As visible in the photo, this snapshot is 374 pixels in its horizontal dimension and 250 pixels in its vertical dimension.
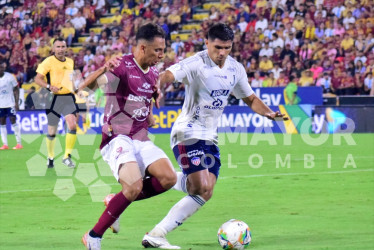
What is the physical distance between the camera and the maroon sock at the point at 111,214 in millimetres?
7500

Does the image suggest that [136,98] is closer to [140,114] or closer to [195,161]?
[140,114]

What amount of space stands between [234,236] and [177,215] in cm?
72

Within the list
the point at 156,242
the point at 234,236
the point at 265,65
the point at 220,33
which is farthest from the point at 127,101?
the point at 265,65

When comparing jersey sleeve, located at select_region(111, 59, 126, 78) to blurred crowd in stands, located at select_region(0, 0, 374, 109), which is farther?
blurred crowd in stands, located at select_region(0, 0, 374, 109)

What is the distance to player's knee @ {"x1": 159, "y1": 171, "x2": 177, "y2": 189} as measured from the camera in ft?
26.1

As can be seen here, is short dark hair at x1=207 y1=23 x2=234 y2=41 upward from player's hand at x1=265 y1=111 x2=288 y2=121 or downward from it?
upward

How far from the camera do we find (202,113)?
8.76m

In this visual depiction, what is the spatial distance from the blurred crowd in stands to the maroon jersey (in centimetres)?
1819

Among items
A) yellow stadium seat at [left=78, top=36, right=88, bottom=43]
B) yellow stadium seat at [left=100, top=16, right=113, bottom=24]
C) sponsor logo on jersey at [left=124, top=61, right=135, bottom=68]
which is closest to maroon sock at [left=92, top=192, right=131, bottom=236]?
sponsor logo on jersey at [left=124, top=61, right=135, bottom=68]

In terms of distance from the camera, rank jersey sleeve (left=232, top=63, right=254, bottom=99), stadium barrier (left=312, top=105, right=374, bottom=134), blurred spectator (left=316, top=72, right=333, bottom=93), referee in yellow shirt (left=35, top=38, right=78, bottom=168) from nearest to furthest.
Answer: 1. jersey sleeve (left=232, top=63, right=254, bottom=99)
2. referee in yellow shirt (left=35, top=38, right=78, bottom=168)
3. stadium barrier (left=312, top=105, right=374, bottom=134)
4. blurred spectator (left=316, top=72, right=333, bottom=93)

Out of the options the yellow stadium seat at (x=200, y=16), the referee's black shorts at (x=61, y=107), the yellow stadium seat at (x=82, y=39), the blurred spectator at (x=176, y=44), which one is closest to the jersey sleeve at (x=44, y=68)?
the referee's black shorts at (x=61, y=107)

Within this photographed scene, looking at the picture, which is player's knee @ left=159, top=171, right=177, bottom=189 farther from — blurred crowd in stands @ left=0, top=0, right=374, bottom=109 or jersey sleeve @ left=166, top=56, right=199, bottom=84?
blurred crowd in stands @ left=0, top=0, right=374, bottom=109

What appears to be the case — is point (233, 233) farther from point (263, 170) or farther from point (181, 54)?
point (181, 54)

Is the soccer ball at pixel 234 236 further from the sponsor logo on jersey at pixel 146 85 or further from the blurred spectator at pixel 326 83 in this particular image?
the blurred spectator at pixel 326 83
